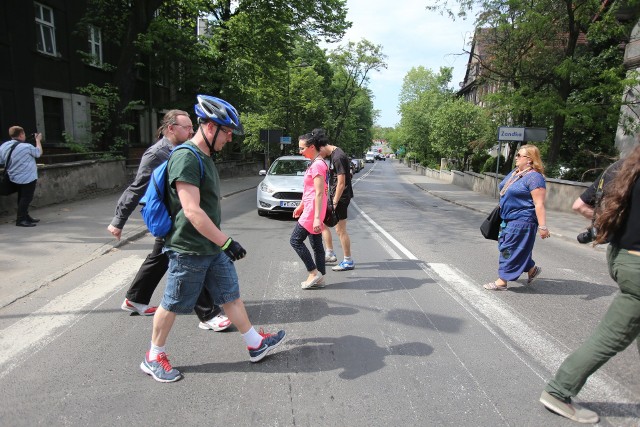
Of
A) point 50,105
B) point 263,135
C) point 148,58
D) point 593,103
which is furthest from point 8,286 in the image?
point 263,135

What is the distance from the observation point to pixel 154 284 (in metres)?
4.13

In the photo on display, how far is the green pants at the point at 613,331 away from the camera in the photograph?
240cm

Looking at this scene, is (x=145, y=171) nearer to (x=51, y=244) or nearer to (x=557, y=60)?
(x=51, y=244)

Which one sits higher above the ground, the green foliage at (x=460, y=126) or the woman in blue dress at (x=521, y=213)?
the green foliage at (x=460, y=126)

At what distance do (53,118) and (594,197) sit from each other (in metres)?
19.5

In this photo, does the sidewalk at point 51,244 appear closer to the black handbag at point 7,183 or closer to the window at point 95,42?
the black handbag at point 7,183

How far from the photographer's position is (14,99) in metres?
15.0

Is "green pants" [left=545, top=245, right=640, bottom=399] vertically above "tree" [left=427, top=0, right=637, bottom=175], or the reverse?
"tree" [left=427, top=0, right=637, bottom=175]

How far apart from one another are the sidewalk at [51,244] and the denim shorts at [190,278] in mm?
2739

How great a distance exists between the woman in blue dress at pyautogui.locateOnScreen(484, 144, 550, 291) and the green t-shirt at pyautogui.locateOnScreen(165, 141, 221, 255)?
361cm

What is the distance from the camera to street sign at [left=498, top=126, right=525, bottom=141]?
55.3ft

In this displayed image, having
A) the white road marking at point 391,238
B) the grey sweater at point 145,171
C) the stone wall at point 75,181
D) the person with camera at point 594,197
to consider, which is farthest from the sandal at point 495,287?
the stone wall at point 75,181

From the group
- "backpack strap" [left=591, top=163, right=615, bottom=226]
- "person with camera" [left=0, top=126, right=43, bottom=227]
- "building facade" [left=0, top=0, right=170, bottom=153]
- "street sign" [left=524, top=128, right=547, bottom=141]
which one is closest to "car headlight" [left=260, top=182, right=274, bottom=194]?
"person with camera" [left=0, top=126, right=43, bottom=227]

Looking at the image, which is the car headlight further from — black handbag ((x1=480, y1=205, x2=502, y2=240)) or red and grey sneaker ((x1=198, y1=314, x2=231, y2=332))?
red and grey sneaker ((x1=198, y1=314, x2=231, y2=332))
